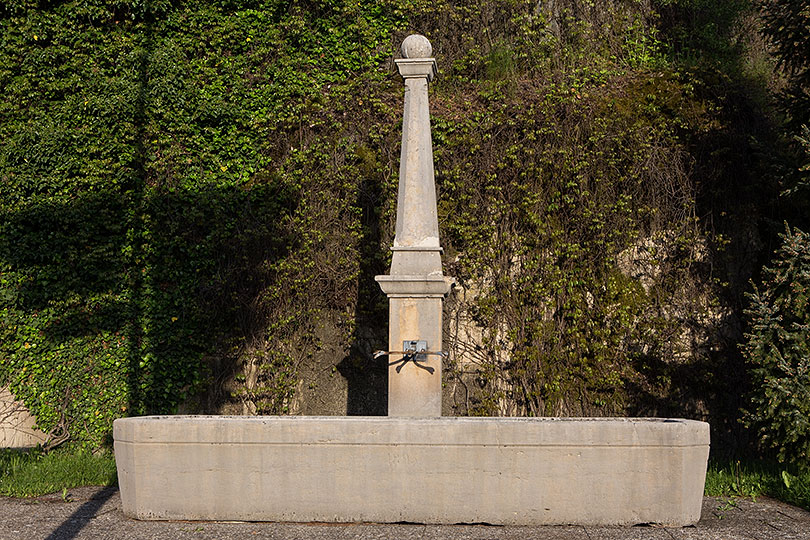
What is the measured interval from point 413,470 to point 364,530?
0.51 meters

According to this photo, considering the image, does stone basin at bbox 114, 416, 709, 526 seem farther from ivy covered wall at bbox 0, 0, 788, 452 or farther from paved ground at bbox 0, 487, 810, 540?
ivy covered wall at bbox 0, 0, 788, 452

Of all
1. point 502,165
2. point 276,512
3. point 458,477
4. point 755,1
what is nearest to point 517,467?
point 458,477

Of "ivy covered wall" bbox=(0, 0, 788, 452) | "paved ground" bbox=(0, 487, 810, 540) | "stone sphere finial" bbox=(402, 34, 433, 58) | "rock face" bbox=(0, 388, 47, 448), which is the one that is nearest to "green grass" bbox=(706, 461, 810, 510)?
"paved ground" bbox=(0, 487, 810, 540)

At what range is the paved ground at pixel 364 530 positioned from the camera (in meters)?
4.86

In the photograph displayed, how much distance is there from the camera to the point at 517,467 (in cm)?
512

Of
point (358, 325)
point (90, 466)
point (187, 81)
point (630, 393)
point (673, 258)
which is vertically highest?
point (187, 81)

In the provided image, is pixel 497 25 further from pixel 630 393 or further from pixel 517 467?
pixel 517 467

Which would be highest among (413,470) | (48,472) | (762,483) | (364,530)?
(413,470)

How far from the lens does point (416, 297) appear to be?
20.7 feet

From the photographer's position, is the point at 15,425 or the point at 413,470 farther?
the point at 15,425

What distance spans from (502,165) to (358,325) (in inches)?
97.4

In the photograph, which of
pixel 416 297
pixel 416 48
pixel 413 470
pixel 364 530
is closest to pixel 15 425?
pixel 416 297

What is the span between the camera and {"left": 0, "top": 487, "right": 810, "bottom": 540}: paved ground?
191 inches

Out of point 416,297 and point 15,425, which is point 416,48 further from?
point 15,425
